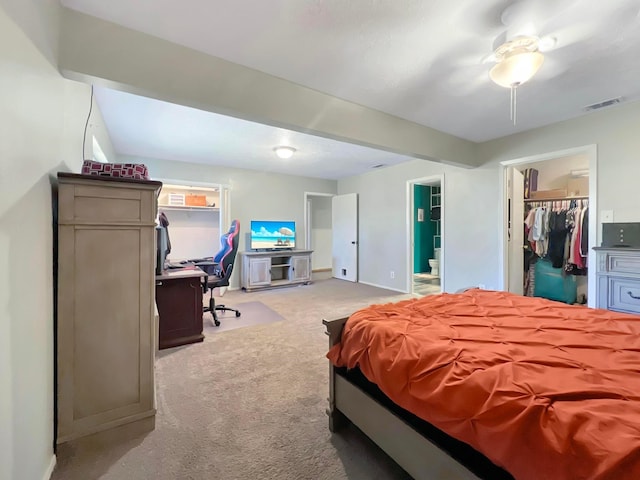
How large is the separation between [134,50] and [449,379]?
2504mm

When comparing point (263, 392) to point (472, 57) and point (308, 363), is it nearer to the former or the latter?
point (308, 363)

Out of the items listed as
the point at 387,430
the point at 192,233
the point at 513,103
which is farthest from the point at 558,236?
the point at 192,233

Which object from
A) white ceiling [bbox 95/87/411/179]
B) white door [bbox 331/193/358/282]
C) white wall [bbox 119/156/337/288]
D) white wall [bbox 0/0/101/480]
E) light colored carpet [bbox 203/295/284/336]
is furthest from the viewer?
white door [bbox 331/193/358/282]

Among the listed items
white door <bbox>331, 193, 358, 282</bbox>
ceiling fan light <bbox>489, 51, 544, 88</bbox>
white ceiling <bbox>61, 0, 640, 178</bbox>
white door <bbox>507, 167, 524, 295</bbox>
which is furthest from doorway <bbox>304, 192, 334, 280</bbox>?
ceiling fan light <bbox>489, 51, 544, 88</bbox>

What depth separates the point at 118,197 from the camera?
5.35 ft

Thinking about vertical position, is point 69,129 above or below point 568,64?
below

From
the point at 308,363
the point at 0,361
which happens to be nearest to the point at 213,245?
the point at 308,363

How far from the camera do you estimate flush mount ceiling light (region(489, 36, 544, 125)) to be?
1.79 metres

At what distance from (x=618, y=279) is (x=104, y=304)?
4.09 meters

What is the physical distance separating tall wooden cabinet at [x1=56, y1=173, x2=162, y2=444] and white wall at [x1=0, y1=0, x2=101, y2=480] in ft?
0.21

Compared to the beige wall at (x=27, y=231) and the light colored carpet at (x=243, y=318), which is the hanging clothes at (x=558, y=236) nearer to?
the light colored carpet at (x=243, y=318)

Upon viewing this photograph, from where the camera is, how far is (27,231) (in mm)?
1170

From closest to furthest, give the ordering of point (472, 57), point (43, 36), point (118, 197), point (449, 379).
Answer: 1. point (449, 379)
2. point (43, 36)
3. point (118, 197)
4. point (472, 57)

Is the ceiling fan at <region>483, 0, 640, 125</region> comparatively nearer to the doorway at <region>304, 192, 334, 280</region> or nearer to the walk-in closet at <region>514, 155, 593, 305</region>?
the walk-in closet at <region>514, 155, 593, 305</region>
